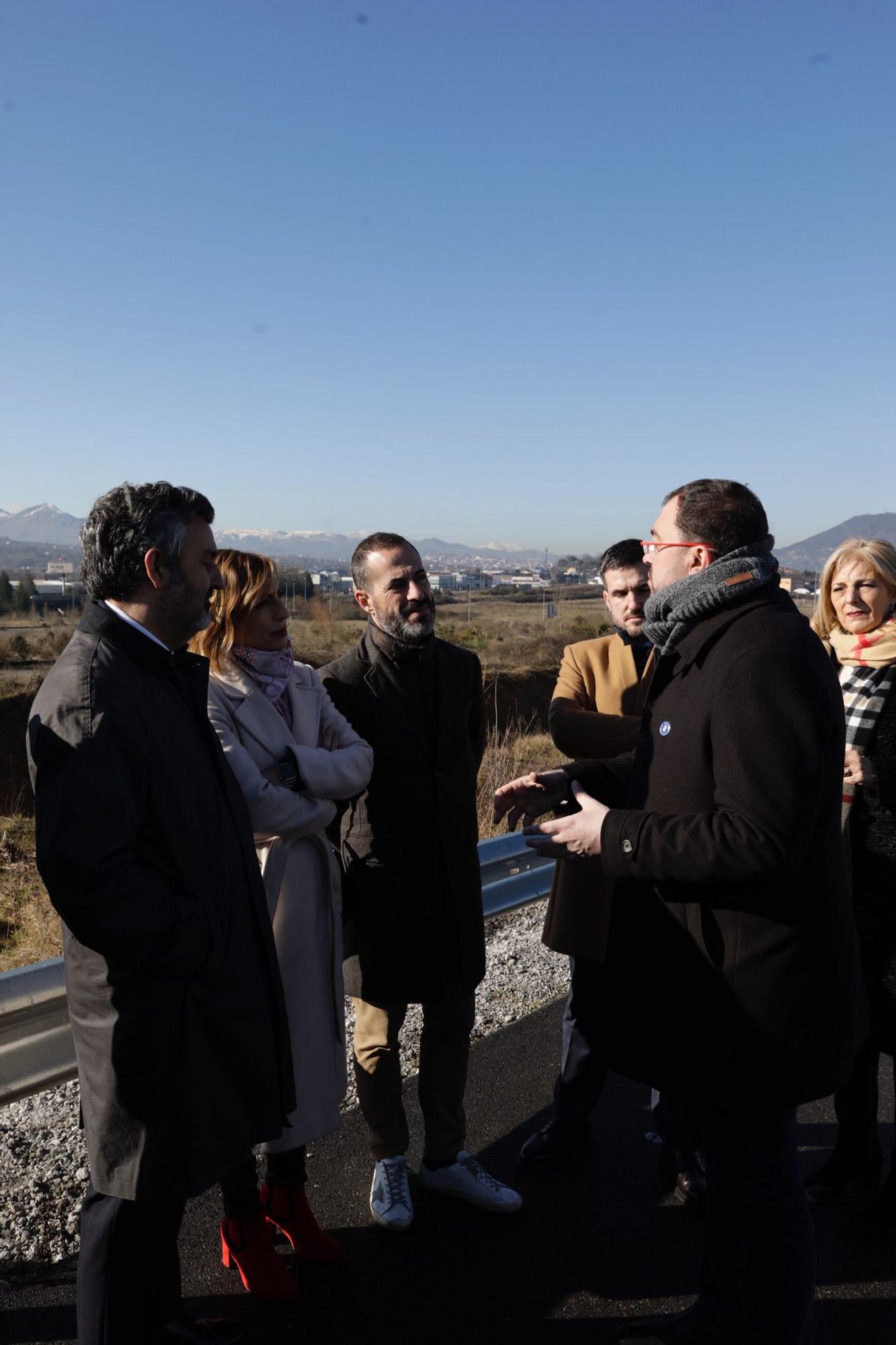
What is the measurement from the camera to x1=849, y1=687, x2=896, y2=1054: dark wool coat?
10.7 feet

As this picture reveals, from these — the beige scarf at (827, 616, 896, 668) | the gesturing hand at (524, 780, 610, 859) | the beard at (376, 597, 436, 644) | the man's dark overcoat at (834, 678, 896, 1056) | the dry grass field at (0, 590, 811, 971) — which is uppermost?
the beard at (376, 597, 436, 644)

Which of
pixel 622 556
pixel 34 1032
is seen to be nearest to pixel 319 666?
pixel 622 556

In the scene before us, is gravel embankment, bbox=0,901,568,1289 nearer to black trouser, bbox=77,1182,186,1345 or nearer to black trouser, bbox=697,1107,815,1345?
black trouser, bbox=77,1182,186,1345

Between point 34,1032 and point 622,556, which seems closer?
point 34,1032

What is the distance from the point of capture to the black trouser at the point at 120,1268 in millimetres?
2219

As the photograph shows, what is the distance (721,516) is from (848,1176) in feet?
7.84

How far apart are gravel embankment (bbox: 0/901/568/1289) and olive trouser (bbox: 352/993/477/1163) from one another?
55 centimetres

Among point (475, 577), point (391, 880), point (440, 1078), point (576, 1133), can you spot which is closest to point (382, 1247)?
point (440, 1078)

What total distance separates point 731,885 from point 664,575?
75 cm

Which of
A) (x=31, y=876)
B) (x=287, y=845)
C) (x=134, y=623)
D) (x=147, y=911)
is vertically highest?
(x=134, y=623)

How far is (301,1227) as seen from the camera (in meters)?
2.92

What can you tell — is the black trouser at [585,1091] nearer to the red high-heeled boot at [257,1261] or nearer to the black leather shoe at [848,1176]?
the black leather shoe at [848,1176]

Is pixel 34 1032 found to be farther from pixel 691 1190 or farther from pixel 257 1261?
pixel 691 1190

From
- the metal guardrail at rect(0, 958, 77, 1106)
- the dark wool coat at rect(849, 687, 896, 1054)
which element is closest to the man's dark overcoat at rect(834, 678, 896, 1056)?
the dark wool coat at rect(849, 687, 896, 1054)
